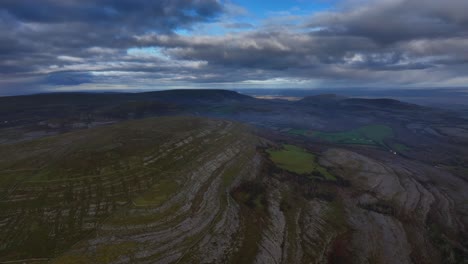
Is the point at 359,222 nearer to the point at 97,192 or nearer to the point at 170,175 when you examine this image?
the point at 170,175

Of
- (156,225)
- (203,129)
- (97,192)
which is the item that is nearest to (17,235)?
(97,192)

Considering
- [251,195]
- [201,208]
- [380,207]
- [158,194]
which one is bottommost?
[380,207]

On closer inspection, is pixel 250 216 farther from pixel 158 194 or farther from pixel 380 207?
pixel 380 207

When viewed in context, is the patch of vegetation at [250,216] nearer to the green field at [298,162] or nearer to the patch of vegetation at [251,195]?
the patch of vegetation at [251,195]

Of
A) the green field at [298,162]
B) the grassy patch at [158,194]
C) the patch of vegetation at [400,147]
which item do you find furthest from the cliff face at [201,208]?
the patch of vegetation at [400,147]

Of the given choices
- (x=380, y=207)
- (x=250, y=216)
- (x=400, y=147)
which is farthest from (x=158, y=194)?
(x=400, y=147)

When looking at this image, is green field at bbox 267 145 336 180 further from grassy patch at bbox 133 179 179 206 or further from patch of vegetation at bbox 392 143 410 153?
patch of vegetation at bbox 392 143 410 153
